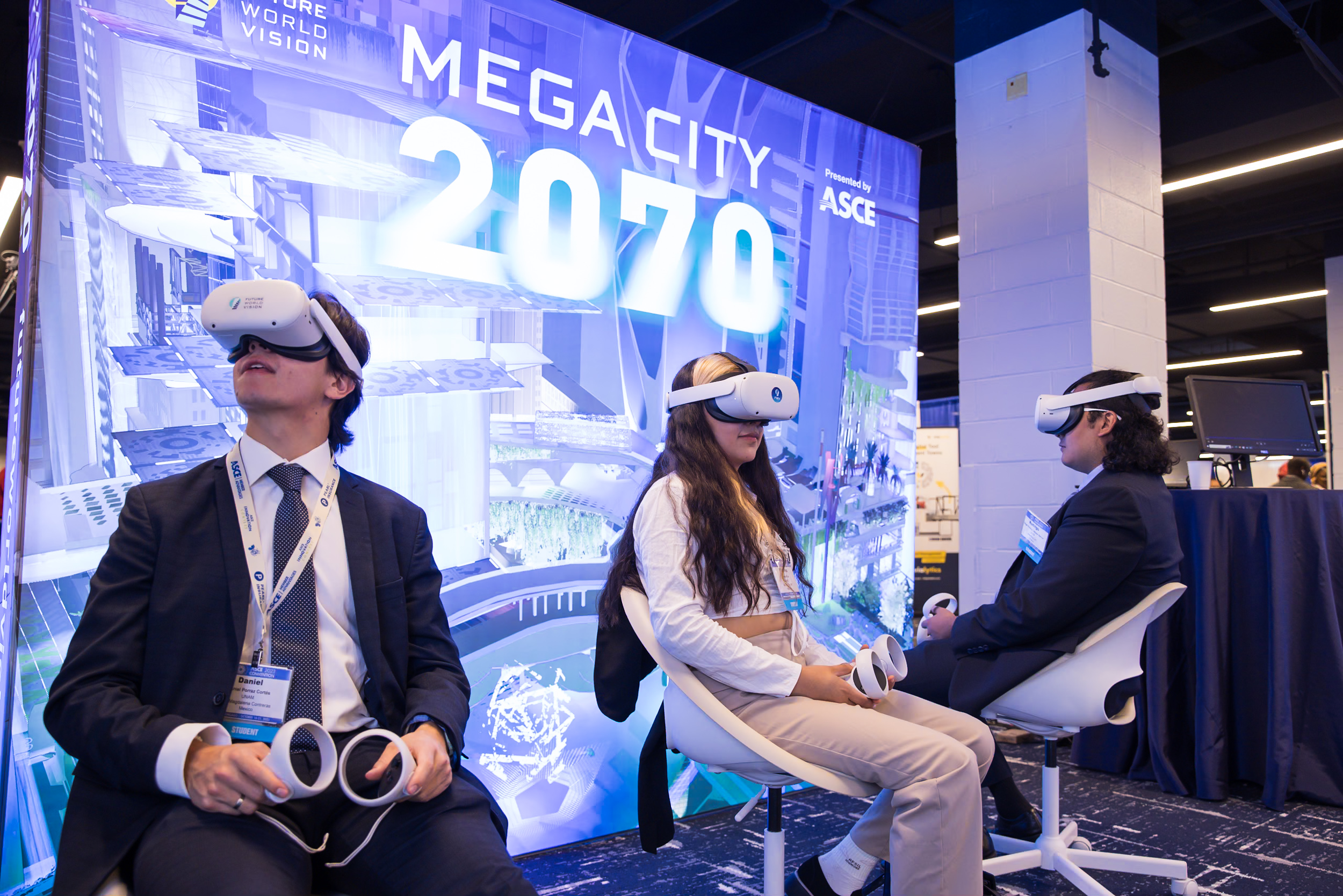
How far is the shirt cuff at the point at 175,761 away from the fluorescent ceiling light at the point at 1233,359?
1372cm

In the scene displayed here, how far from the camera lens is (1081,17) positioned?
3684 mm

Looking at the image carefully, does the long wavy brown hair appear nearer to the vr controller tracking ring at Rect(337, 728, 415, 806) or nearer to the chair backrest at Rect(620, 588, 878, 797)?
the chair backrest at Rect(620, 588, 878, 797)

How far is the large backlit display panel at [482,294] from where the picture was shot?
6.46 feet

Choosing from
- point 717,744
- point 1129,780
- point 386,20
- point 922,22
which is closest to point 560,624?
point 717,744

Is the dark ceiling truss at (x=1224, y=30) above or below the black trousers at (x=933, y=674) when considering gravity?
above

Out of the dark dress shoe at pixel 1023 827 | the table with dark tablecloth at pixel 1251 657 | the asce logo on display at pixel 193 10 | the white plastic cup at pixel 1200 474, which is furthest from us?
the white plastic cup at pixel 1200 474

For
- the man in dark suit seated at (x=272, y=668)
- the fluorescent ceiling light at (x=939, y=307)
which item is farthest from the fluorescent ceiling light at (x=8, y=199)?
the fluorescent ceiling light at (x=939, y=307)

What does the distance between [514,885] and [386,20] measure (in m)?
2.22

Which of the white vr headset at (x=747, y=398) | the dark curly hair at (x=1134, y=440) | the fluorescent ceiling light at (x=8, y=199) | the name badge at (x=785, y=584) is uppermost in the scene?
the fluorescent ceiling light at (x=8, y=199)

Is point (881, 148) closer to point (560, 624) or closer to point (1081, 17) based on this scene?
point (1081, 17)

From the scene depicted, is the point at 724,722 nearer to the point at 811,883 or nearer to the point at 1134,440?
the point at 811,883

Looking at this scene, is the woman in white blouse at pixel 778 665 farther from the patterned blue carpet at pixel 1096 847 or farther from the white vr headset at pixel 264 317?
the white vr headset at pixel 264 317

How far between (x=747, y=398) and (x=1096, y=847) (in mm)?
1832

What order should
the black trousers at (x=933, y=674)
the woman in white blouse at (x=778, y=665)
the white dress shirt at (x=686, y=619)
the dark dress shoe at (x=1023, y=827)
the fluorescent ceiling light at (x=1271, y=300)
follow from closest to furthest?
the woman in white blouse at (x=778, y=665)
the white dress shirt at (x=686, y=619)
the black trousers at (x=933, y=674)
the dark dress shoe at (x=1023, y=827)
the fluorescent ceiling light at (x=1271, y=300)
